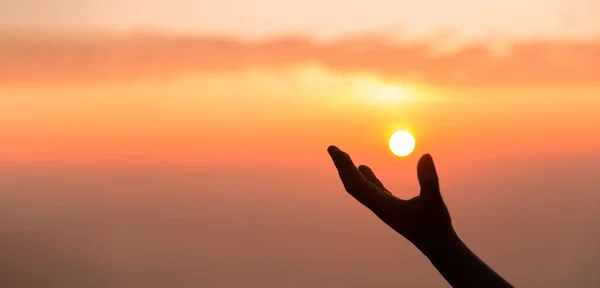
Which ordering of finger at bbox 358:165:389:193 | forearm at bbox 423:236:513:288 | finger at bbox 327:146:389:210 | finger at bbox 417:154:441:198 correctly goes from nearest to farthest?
finger at bbox 417:154:441:198, forearm at bbox 423:236:513:288, finger at bbox 327:146:389:210, finger at bbox 358:165:389:193

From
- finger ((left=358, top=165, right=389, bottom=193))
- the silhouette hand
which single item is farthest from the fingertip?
finger ((left=358, top=165, right=389, bottom=193))

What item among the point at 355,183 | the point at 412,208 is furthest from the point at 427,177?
the point at 355,183

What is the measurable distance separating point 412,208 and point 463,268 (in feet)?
0.66

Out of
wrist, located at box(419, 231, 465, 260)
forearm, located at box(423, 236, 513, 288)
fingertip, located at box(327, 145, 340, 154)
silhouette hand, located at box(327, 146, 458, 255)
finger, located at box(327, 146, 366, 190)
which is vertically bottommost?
forearm, located at box(423, 236, 513, 288)

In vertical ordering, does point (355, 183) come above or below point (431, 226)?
above

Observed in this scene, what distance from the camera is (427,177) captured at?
154 cm

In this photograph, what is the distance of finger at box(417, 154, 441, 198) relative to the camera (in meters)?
1.47

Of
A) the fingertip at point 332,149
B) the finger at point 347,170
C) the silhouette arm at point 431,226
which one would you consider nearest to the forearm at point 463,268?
the silhouette arm at point 431,226

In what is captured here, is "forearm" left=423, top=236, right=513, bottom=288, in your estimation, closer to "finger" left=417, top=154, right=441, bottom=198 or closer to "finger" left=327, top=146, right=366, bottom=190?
"finger" left=417, top=154, right=441, bottom=198

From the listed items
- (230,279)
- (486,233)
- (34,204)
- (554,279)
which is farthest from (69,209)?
(554,279)

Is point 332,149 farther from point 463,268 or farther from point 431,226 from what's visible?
point 463,268

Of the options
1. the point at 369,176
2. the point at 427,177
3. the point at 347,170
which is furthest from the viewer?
the point at 369,176

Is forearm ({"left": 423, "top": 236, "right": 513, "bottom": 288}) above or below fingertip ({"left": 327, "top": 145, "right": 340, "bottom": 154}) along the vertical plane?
below

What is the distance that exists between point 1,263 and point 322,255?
64659 mm
